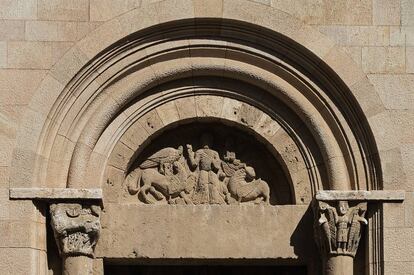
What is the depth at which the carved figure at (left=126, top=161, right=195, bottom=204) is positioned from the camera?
57.7ft

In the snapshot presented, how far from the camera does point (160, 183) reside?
17594mm

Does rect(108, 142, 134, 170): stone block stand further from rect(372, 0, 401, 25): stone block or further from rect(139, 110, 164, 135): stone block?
rect(372, 0, 401, 25): stone block

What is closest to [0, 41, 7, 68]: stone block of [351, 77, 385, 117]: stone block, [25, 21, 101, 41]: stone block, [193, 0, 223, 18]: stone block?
[25, 21, 101, 41]: stone block

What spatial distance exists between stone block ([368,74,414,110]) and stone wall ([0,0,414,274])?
0.5 inches

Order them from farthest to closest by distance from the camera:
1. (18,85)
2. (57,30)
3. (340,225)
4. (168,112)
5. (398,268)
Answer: (168,112), (57,30), (18,85), (340,225), (398,268)

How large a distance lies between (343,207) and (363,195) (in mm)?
265

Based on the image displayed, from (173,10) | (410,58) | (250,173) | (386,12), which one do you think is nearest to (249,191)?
(250,173)

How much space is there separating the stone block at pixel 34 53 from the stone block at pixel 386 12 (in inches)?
140

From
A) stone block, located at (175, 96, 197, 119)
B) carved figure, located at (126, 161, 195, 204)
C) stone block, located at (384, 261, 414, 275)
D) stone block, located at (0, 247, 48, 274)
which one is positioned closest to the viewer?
stone block, located at (0, 247, 48, 274)

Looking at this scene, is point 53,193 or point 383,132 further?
point 383,132

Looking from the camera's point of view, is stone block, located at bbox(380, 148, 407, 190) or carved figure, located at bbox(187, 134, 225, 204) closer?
stone block, located at bbox(380, 148, 407, 190)

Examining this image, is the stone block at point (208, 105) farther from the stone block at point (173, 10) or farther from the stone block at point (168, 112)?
the stone block at point (173, 10)

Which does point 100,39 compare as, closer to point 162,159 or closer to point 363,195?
point 162,159

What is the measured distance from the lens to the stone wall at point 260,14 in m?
16.8
